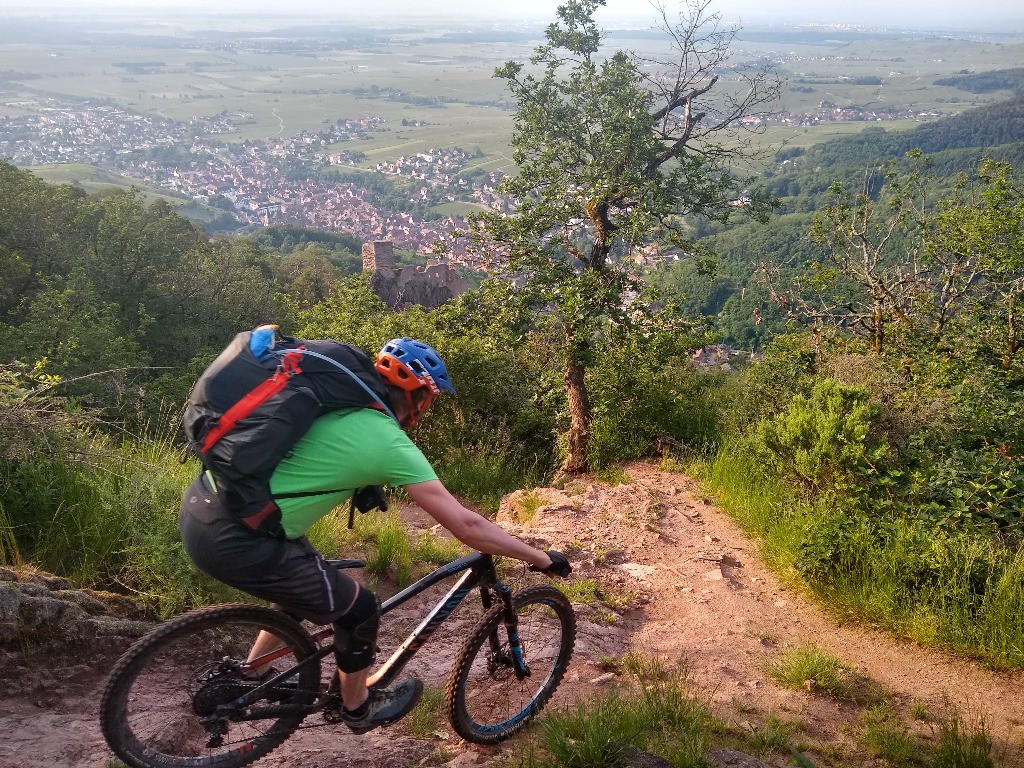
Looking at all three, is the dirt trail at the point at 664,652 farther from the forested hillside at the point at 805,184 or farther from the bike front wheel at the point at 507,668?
the forested hillside at the point at 805,184

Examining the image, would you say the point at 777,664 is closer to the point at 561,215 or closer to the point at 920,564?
the point at 920,564

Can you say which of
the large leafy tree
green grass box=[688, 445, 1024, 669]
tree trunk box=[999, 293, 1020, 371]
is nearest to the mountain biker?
green grass box=[688, 445, 1024, 669]

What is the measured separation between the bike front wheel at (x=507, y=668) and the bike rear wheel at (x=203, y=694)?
0.71m

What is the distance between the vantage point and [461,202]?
85.4 m

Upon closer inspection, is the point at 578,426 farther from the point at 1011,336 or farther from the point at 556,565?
the point at 556,565

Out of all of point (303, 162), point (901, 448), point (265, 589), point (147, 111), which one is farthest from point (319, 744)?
point (147, 111)

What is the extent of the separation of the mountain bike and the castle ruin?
1309 inches

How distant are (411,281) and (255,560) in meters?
37.0

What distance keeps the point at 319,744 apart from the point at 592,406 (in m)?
7.26

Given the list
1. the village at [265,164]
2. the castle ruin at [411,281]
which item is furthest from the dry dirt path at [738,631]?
the village at [265,164]

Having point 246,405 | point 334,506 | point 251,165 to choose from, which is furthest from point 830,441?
point 251,165

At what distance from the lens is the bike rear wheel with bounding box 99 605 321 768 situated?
283 centimetres

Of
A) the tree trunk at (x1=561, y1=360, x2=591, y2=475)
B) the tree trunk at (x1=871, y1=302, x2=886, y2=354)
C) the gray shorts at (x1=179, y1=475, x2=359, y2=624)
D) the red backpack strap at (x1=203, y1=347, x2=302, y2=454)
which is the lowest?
the tree trunk at (x1=561, y1=360, x2=591, y2=475)

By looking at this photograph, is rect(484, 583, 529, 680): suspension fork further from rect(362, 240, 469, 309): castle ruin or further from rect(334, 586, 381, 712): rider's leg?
rect(362, 240, 469, 309): castle ruin
